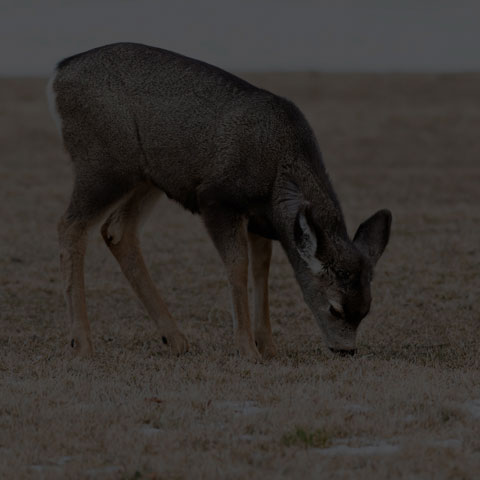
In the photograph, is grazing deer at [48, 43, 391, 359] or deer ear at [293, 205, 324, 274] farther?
grazing deer at [48, 43, 391, 359]

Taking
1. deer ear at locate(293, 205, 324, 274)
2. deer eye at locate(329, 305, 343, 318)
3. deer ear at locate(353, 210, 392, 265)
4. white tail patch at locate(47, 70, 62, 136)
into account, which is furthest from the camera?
white tail patch at locate(47, 70, 62, 136)

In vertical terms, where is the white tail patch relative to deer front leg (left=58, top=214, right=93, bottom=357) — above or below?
above

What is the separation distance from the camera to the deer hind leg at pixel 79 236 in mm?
9211

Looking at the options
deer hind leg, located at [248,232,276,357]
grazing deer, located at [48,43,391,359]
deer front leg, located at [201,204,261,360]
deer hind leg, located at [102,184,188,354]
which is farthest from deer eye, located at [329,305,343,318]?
deer hind leg, located at [102,184,188,354]

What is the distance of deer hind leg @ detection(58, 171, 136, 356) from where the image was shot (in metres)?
9.21

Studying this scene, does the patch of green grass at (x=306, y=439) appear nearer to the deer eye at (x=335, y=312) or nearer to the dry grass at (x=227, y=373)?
the dry grass at (x=227, y=373)

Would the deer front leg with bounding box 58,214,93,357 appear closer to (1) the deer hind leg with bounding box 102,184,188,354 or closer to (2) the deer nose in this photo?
(1) the deer hind leg with bounding box 102,184,188,354

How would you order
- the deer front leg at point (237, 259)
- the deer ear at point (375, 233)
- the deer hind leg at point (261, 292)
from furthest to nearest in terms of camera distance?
the deer hind leg at point (261, 292) < the deer front leg at point (237, 259) < the deer ear at point (375, 233)

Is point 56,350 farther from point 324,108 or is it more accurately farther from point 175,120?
point 324,108

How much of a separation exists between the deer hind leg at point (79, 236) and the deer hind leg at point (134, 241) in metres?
0.48

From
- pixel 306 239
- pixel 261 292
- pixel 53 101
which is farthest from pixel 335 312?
pixel 53 101

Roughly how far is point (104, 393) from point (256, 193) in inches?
92.3

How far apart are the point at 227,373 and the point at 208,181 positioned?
1.72 meters

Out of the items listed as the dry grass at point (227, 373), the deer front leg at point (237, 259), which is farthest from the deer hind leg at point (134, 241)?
the deer front leg at point (237, 259)
